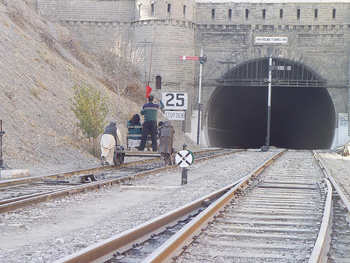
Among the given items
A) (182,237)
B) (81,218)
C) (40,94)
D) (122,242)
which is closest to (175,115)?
(40,94)

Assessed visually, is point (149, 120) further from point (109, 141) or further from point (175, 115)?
point (175, 115)

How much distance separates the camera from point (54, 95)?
2541cm

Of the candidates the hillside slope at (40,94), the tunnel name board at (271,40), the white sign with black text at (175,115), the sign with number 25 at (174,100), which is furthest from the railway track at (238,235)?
the tunnel name board at (271,40)

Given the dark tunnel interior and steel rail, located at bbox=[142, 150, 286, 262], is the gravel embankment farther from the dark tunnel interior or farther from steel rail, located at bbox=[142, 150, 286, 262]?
the dark tunnel interior

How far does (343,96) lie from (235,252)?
36.4m

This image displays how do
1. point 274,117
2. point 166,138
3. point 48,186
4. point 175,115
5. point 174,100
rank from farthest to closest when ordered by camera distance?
point 274,117
point 174,100
point 175,115
point 166,138
point 48,186

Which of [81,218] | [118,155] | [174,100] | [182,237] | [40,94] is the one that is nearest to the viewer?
[182,237]

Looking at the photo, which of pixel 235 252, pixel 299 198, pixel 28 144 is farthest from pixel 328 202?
pixel 28 144

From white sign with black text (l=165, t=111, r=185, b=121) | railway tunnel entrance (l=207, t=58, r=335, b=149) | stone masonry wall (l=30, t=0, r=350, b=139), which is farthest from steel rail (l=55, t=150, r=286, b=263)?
railway tunnel entrance (l=207, t=58, r=335, b=149)

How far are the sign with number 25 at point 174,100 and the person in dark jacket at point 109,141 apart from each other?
75.7ft

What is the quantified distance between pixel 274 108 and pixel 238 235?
47382 millimetres

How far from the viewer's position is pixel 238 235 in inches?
273

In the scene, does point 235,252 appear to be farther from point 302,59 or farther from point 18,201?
point 302,59

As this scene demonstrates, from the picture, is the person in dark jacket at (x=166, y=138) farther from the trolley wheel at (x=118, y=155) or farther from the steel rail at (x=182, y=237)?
the steel rail at (x=182, y=237)
